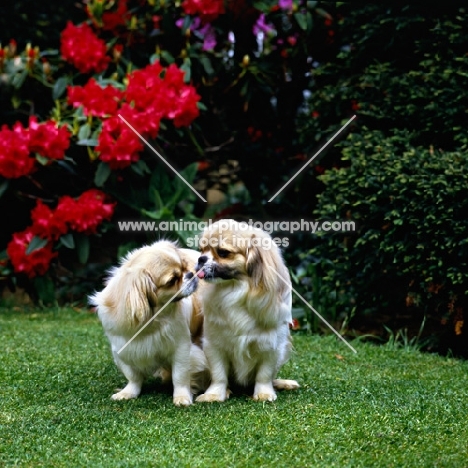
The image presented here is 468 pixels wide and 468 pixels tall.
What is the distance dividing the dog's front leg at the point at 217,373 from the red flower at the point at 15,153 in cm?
300

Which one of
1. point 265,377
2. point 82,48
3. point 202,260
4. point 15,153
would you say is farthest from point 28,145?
point 265,377

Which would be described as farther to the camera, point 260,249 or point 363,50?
point 363,50

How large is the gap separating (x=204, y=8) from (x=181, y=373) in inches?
161

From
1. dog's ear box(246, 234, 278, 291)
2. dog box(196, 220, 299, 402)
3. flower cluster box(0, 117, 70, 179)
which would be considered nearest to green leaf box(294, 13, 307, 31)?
flower cluster box(0, 117, 70, 179)

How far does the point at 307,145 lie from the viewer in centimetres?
697

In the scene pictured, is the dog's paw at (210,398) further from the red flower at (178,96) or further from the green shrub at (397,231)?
the red flower at (178,96)

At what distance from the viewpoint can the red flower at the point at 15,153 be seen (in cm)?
627

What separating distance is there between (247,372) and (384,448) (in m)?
1.09

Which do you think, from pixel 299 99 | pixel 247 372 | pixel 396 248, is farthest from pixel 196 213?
pixel 247 372

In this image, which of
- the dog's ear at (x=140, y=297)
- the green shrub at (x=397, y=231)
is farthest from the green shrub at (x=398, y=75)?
the dog's ear at (x=140, y=297)

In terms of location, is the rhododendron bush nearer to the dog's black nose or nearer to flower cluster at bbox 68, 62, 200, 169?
flower cluster at bbox 68, 62, 200, 169

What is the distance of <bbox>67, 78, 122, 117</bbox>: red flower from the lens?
257 inches

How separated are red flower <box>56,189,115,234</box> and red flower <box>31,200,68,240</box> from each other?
0.05m

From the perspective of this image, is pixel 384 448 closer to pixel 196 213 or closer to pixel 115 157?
pixel 115 157
